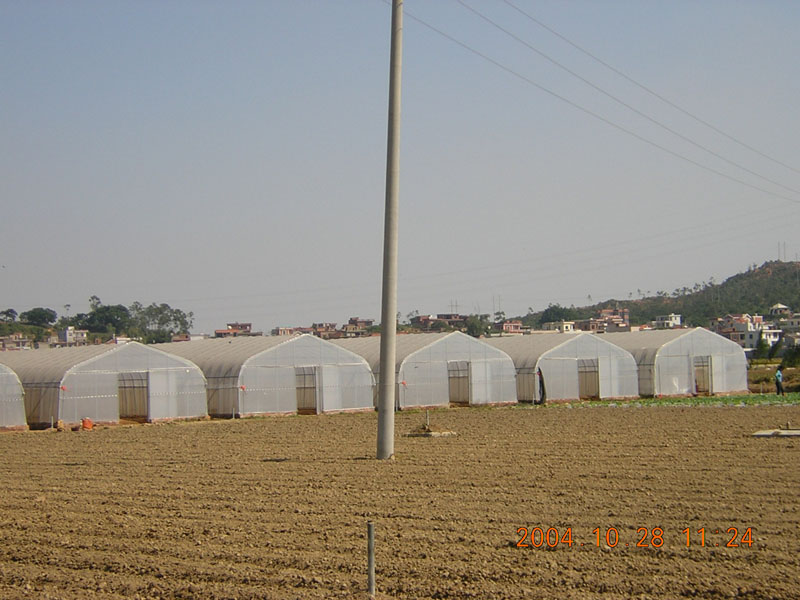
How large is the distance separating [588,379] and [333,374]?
15.5 m

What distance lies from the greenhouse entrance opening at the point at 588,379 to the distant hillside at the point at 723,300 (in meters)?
92.5

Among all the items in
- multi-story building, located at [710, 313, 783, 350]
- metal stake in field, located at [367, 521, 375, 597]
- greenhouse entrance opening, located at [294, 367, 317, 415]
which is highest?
multi-story building, located at [710, 313, 783, 350]

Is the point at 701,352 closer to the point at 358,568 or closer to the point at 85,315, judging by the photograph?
the point at 358,568

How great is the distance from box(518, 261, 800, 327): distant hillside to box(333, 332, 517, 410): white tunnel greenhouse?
98.8 meters

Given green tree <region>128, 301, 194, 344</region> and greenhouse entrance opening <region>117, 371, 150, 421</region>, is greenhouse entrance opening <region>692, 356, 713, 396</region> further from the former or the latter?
green tree <region>128, 301, 194, 344</region>

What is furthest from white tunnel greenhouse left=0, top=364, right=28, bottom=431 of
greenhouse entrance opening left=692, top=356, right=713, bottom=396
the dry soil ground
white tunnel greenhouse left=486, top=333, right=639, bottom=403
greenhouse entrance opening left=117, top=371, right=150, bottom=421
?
greenhouse entrance opening left=692, top=356, right=713, bottom=396

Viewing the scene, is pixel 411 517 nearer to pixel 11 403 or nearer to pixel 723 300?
pixel 11 403

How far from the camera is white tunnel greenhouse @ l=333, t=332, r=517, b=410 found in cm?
4200

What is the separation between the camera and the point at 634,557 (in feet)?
33.0

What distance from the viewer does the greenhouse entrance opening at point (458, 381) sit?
45.6 metres

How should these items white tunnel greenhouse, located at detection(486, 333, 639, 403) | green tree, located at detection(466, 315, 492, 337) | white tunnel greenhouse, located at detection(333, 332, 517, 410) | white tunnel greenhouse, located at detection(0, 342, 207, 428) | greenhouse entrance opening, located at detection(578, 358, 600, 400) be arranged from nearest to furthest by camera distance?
1. white tunnel greenhouse, located at detection(0, 342, 207, 428)
2. white tunnel greenhouse, located at detection(333, 332, 517, 410)
3. white tunnel greenhouse, located at detection(486, 333, 639, 403)
4. greenhouse entrance opening, located at detection(578, 358, 600, 400)
5. green tree, located at detection(466, 315, 492, 337)

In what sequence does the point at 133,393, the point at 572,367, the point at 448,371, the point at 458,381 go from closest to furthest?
the point at 133,393 < the point at 448,371 < the point at 572,367 < the point at 458,381

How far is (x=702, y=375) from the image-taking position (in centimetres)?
5288

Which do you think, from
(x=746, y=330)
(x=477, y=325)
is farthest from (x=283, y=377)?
(x=746, y=330)
